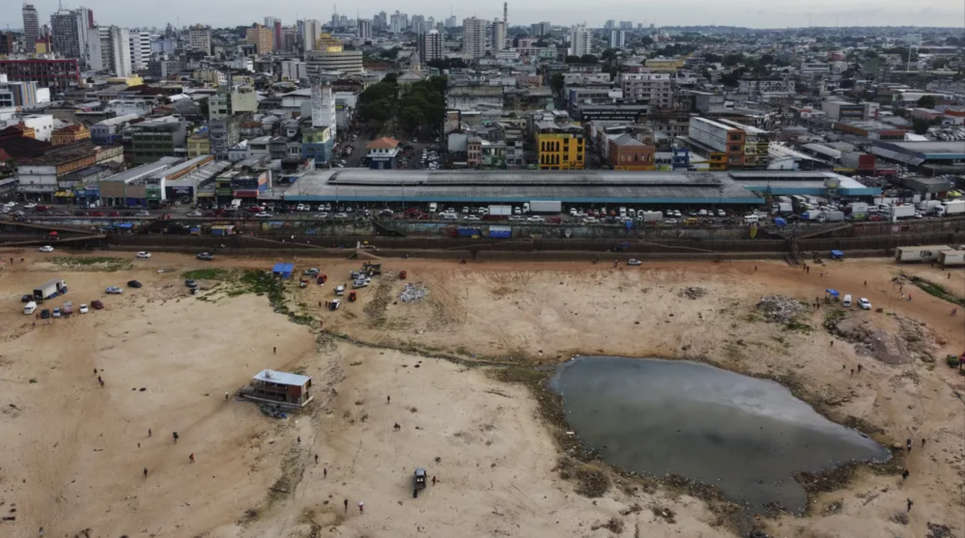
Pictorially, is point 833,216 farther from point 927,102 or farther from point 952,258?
point 927,102

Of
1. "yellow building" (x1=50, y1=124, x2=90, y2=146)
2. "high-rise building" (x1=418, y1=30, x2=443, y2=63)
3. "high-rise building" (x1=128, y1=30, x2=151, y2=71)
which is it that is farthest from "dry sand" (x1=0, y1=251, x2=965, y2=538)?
"high-rise building" (x1=418, y1=30, x2=443, y2=63)

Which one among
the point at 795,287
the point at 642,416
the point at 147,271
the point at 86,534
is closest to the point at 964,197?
the point at 795,287

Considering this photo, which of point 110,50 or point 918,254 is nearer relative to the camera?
point 918,254

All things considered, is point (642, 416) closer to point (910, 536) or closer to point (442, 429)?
point (442, 429)

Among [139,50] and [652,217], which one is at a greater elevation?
[139,50]

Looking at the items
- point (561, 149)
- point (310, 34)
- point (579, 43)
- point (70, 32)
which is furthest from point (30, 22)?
point (561, 149)

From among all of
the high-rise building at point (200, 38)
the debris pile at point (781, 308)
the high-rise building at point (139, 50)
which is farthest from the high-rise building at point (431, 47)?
the debris pile at point (781, 308)
